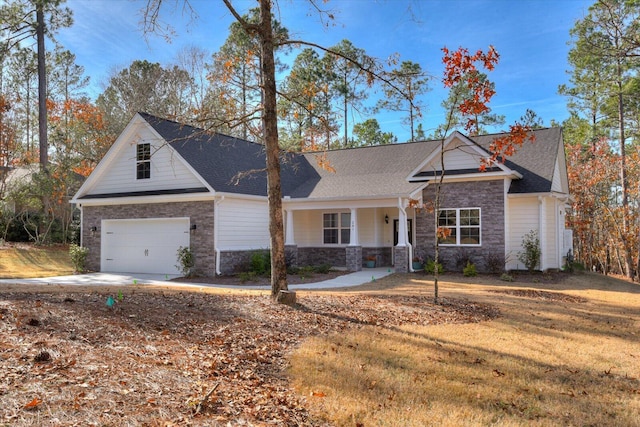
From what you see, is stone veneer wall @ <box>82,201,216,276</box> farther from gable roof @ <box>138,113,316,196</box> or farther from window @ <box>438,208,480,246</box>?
window @ <box>438,208,480,246</box>

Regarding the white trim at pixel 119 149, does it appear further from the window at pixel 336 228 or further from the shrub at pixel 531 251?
the shrub at pixel 531 251

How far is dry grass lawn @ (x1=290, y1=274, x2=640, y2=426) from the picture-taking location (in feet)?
14.8

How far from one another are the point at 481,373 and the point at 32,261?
68.8 feet

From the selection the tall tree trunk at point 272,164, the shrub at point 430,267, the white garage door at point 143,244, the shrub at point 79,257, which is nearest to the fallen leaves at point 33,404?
the tall tree trunk at point 272,164

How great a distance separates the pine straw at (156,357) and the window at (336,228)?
1104 centimetres

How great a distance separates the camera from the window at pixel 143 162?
697 inches

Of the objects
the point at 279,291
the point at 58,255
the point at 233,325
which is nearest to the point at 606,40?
the point at 279,291

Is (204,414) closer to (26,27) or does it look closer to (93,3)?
(93,3)

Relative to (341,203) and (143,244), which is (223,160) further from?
(341,203)

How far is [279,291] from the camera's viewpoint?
889 cm

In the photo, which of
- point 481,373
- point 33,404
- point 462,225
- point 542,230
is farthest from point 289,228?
point 33,404

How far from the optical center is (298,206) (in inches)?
744

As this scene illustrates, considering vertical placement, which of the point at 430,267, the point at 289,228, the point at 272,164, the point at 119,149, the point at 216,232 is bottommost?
the point at 430,267

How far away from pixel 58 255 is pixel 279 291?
1779 centimetres
